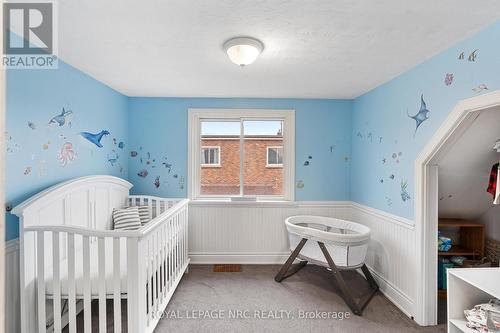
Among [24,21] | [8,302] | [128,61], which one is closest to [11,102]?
[24,21]

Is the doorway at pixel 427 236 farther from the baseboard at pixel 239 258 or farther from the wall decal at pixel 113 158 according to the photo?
the wall decal at pixel 113 158

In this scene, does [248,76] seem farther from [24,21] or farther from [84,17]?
[24,21]

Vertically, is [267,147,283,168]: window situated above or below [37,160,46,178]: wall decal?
above

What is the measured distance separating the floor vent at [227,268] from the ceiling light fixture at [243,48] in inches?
92.8

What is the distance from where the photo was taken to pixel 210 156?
126 inches

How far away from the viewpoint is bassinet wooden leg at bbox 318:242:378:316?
6.90ft

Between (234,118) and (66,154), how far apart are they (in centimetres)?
188

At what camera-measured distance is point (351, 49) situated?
173 centimetres

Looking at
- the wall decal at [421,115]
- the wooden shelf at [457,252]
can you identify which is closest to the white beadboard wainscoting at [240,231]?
the wooden shelf at [457,252]

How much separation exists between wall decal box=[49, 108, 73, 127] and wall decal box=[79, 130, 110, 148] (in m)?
0.19

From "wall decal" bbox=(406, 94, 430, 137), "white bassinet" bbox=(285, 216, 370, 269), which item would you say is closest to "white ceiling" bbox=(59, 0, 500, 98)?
"wall decal" bbox=(406, 94, 430, 137)

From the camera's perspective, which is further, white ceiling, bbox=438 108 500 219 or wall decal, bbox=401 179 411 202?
wall decal, bbox=401 179 411 202

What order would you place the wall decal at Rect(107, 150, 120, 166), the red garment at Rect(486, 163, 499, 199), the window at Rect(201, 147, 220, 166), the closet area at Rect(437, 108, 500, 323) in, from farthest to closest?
the window at Rect(201, 147, 220, 166)
the wall decal at Rect(107, 150, 120, 166)
the red garment at Rect(486, 163, 499, 199)
the closet area at Rect(437, 108, 500, 323)

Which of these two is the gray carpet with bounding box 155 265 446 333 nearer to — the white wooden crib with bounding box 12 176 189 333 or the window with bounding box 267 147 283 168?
the white wooden crib with bounding box 12 176 189 333
